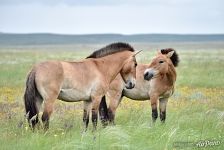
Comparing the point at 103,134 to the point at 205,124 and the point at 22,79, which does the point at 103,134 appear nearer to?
the point at 205,124

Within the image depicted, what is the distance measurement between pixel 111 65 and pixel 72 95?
153 centimetres

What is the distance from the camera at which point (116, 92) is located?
39.5 feet

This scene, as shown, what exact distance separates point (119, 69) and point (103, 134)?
3.20 metres

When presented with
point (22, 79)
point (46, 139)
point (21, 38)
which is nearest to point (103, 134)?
Result: point (46, 139)

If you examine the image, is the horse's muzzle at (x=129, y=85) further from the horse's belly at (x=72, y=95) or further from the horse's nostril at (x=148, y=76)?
the horse's belly at (x=72, y=95)

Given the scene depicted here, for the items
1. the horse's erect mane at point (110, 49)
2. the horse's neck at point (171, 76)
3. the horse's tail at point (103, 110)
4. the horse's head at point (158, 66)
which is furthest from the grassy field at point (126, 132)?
the horse's erect mane at point (110, 49)

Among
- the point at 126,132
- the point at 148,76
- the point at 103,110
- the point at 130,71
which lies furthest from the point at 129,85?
the point at 126,132

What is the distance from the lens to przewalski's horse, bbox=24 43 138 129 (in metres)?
9.25

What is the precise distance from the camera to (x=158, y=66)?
11570mm

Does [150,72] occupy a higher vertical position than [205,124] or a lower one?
higher

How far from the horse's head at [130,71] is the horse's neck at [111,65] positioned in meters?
0.10

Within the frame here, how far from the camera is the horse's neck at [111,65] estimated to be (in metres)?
10.7

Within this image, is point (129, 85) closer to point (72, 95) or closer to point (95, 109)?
point (95, 109)

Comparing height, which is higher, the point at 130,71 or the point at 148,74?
the point at 130,71
